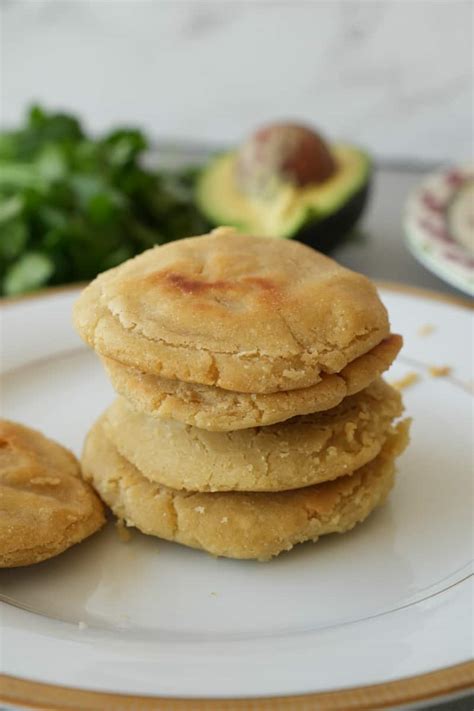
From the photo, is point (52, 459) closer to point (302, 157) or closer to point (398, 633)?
point (398, 633)

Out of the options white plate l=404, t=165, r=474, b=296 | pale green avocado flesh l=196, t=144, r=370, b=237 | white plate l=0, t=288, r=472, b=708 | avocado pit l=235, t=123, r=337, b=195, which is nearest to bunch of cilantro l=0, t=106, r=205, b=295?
pale green avocado flesh l=196, t=144, r=370, b=237

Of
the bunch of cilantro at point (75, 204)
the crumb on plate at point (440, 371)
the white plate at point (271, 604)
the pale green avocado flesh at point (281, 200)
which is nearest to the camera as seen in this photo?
the white plate at point (271, 604)

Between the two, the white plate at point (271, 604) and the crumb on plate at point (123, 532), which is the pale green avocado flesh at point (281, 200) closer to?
the white plate at point (271, 604)

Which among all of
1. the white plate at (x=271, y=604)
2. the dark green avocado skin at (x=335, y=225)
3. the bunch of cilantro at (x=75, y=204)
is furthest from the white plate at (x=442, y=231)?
the bunch of cilantro at (x=75, y=204)

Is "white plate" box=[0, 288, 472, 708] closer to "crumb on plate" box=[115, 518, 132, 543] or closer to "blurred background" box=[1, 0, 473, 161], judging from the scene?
"crumb on plate" box=[115, 518, 132, 543]

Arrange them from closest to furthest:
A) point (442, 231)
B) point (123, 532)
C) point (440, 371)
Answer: point (123, 532) → point (440, 371) → point (442, 231)

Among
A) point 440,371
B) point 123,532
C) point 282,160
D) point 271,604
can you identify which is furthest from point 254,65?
point 271,604

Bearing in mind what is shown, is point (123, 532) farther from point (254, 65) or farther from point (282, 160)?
point (254, 65)
